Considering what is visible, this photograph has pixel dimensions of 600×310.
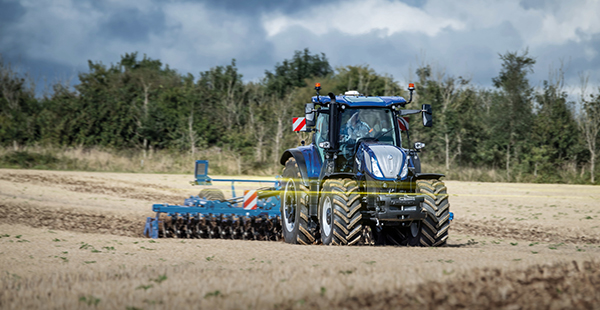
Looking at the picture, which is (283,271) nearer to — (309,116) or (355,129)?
(309,116)

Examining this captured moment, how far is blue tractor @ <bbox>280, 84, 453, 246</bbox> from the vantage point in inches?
267

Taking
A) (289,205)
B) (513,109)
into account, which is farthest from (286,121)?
(289,205)

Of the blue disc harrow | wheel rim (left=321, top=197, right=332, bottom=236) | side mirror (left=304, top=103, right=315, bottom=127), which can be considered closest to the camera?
wheel rim (left=321, top=197, right=332, bottom=236)

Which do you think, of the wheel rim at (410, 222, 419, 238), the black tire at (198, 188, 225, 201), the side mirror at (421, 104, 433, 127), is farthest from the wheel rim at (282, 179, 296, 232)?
the black tire at (198, 188, 225, 201)

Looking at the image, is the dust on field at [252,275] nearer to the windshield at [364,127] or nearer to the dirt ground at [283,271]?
the dirt ground at [283,271]

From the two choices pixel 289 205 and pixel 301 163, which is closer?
pixel 301 163

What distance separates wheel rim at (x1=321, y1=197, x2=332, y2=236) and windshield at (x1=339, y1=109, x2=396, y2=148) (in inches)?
35.2

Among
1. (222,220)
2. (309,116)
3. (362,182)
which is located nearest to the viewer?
(362,182)

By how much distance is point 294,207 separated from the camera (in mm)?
8617

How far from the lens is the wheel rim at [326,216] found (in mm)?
7189

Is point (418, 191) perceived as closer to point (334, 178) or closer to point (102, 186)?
point (334, 178)

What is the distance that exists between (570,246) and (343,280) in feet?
17.4

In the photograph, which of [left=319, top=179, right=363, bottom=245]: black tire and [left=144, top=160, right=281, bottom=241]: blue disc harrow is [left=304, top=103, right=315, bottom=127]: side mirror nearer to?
[left=319, top=179, right=363, bottom=245]: black tire

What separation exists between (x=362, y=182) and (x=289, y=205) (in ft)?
6.50
